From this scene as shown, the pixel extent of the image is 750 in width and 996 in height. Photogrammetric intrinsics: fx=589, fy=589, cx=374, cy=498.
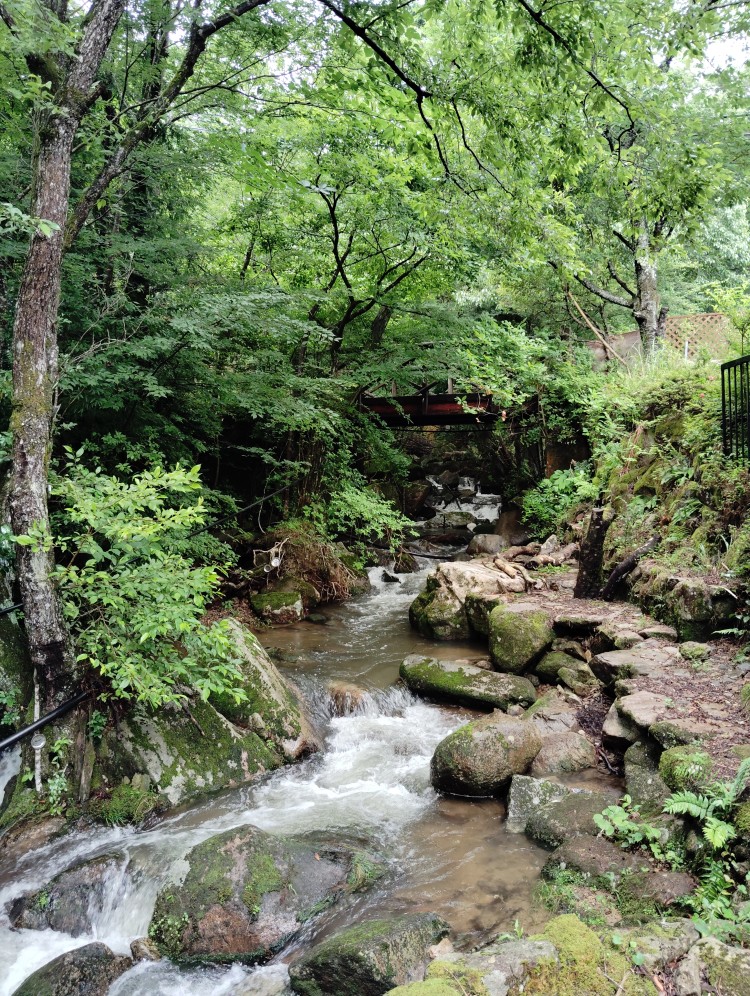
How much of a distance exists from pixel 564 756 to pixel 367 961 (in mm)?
2587

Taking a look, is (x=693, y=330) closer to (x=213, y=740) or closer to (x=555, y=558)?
(x=555, y=558)

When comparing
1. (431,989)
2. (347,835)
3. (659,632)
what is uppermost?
(659,632)

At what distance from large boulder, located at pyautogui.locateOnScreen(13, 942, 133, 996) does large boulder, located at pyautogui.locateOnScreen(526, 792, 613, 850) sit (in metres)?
2.87

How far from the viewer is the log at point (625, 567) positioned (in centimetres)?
766

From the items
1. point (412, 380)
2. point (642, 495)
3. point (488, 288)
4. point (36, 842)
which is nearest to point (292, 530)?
point (412, 380)

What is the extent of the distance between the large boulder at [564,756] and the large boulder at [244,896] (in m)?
1.87

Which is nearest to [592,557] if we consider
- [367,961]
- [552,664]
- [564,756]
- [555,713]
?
[552,664]

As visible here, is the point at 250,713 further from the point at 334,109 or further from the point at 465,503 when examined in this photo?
the point at 465,503

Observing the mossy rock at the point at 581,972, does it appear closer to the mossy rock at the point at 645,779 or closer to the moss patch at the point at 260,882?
the mossy rock at the point at 645,779

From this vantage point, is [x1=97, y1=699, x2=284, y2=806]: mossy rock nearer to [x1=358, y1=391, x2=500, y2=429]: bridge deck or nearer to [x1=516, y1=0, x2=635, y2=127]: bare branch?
[x1=516, y1=0, x2=635, y2=127]: bare branch

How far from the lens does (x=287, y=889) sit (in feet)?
13.1

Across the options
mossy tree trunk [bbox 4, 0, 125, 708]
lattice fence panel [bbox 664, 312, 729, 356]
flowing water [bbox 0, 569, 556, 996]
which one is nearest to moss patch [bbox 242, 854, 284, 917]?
flowing water [bbox 0, 569, 556, 996]

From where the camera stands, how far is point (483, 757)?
16.8 feet

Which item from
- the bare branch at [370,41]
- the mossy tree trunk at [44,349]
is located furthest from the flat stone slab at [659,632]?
the mossy tree trunk at [44,349]
